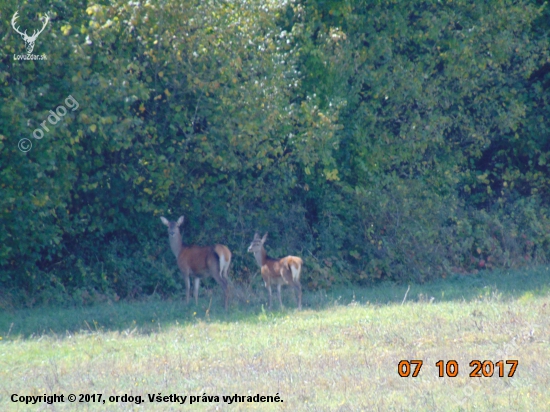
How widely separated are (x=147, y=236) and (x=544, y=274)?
26.5ft

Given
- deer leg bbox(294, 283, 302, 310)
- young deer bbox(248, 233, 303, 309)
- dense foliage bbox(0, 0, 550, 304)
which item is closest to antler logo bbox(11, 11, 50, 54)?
dense foliage bbox(0, 0, 550, 304)

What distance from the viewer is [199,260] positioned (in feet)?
43.9

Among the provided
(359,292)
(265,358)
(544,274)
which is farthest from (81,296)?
(544,274)

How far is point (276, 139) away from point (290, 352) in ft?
23.3

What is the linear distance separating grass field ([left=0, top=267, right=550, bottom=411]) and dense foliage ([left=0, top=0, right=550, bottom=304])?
2239 mm

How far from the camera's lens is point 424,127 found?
1755cm

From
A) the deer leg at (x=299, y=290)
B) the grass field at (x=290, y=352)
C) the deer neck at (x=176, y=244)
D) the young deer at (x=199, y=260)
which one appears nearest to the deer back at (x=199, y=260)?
the young deer at (x=199, y=260)

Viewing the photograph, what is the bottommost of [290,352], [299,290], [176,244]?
[299,290]

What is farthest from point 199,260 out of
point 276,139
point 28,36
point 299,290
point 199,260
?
point 28,36

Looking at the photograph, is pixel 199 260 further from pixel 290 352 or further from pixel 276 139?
pixel 290 352

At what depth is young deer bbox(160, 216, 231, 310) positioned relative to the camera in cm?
1309

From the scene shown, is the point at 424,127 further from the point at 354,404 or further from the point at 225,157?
the point at 354,404

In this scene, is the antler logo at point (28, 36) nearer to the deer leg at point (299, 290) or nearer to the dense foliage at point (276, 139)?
the dense foliage at point (276, 139)

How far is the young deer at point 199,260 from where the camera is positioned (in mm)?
13094
